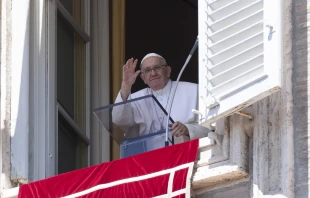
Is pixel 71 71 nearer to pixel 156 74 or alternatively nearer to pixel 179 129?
pixel 156 74

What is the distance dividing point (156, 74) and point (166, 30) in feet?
10.9

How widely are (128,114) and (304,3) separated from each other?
5.52ft

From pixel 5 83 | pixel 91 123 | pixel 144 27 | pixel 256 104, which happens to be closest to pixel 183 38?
pixel 144 27

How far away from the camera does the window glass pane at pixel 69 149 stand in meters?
11.2

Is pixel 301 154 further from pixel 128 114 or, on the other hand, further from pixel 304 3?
pixel 128 114

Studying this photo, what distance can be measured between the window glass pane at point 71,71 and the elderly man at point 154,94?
18.0 inches

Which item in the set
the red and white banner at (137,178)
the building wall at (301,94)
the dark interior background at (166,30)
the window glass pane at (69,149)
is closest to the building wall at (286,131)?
the building wall at (301,94)

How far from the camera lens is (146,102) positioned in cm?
1087

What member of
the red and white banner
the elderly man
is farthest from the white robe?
the red and white banner

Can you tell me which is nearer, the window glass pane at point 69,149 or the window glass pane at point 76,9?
the window glass pane at point 69,149

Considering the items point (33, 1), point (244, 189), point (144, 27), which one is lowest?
point (244, 189)

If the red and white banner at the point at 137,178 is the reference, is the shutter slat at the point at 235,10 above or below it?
above

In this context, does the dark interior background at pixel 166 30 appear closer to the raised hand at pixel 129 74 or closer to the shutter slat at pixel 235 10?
the raised hand at pixel 129 74

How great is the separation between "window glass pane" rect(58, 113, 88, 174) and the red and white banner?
42.8 inches
